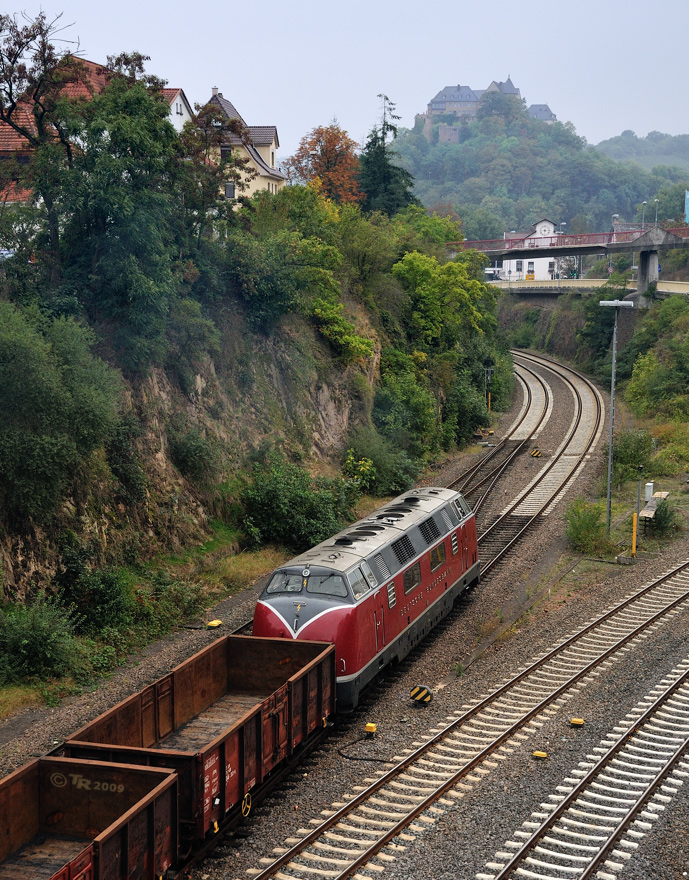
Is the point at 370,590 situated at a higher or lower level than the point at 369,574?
lower

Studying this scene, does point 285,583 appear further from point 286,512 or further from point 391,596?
point 286,512

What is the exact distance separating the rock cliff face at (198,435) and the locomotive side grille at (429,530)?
7840 millimetres

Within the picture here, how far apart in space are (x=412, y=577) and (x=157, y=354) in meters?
12.2

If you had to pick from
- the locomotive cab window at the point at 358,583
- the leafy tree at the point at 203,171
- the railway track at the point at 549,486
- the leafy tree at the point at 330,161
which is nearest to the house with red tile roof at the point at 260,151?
the leafy tree at the point at 330,161

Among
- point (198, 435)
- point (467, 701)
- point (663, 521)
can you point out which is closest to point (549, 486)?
point (663, 521)

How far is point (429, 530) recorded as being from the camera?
69.3ft

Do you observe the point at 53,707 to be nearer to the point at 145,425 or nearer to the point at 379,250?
the point at 145,425

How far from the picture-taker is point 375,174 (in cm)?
6644

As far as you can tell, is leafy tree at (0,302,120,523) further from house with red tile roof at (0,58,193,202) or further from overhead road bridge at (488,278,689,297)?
overhead road bridge at (488,278,689,297)

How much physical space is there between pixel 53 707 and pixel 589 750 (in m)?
10.0

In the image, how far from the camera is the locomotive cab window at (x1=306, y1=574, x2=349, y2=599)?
1653 cm

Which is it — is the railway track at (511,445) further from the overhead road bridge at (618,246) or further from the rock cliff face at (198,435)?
the overhead road bridge at (618,246)

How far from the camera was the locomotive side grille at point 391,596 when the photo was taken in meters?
17.9

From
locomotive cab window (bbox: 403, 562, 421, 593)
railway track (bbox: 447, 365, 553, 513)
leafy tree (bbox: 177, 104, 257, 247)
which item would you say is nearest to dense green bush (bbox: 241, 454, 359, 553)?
railway track (bbox: 447, 365, 553, 513)
